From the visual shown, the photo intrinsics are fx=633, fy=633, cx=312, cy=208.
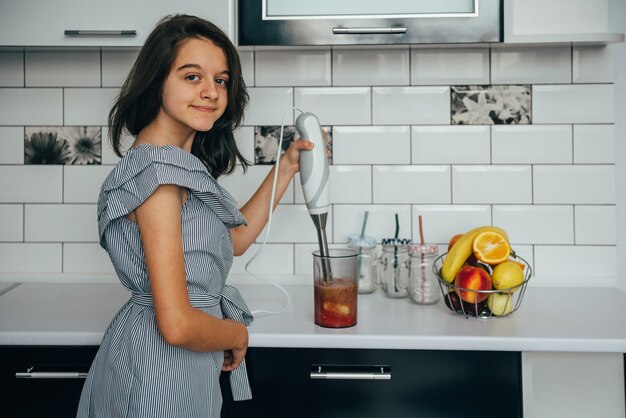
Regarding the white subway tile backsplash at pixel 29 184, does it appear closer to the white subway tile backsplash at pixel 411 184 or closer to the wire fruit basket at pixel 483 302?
the white subway tile backsplash at pixel 411 184

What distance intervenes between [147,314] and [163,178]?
27 centimetres

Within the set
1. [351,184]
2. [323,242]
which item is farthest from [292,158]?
[351,184]

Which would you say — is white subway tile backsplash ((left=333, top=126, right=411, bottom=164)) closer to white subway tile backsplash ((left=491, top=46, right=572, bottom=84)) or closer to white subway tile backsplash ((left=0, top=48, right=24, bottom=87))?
white subway tile backsplash ((left=491, top=46, right=572, bottom=84))

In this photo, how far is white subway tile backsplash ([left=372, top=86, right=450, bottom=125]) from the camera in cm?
182

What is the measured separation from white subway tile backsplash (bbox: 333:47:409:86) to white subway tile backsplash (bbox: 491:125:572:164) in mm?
320

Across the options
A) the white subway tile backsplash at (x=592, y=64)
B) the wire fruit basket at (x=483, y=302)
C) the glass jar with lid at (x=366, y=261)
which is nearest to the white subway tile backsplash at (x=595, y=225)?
the white subway tile backsplash at (x=592, y=64)

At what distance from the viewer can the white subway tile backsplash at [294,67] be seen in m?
1.84

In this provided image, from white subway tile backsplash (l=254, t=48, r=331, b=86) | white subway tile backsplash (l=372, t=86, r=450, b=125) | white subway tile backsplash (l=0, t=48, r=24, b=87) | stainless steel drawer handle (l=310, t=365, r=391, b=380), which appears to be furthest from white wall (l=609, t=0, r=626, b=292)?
white subway tile backsplash (l=0, t=48, r=24, b=87)

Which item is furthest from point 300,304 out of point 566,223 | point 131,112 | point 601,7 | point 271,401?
point 601,7

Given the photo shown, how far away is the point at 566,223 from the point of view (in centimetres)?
181

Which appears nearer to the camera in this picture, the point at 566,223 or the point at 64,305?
the point at 64,305

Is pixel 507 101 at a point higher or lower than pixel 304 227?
higher

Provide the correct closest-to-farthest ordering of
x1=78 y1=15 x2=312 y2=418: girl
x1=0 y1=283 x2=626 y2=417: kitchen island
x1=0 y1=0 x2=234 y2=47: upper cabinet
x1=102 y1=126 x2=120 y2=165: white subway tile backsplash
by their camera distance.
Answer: x1=78 y1=15 x2=312 y2=418: girl → x1=0 y1=283 x2=626 y2=417: kitchen island → x1=0 y1=0 x2=234 y2=47: upper cabinet → x1=102 y1=126 x2=120 y2=165: white subway tile backsplash

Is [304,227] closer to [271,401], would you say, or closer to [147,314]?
[271,401]
